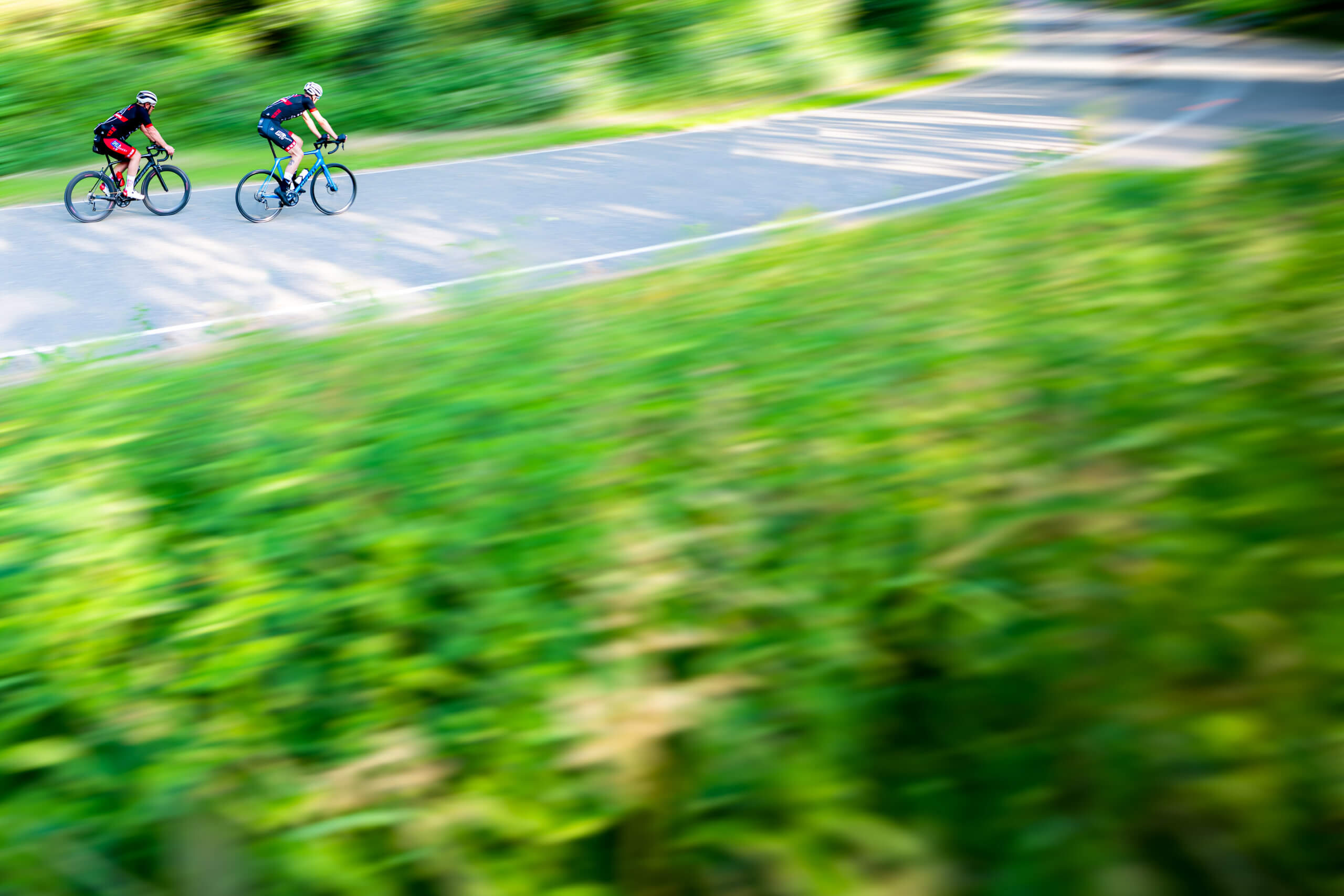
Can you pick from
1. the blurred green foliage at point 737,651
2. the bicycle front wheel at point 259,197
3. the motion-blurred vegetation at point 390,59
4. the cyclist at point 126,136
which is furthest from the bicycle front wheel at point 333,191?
the blurred green foliage at point 737,651

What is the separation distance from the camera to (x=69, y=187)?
44.2ft

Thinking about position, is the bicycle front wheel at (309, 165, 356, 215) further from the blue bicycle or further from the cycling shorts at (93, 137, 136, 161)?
the cycling shorts at (93, 137, 136, 161)

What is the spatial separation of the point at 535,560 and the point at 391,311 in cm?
279

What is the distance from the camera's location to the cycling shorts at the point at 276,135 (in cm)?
1364

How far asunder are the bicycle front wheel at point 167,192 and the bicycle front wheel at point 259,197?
754 mm

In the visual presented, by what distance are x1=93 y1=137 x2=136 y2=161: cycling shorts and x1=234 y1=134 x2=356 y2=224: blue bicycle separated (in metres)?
1.43

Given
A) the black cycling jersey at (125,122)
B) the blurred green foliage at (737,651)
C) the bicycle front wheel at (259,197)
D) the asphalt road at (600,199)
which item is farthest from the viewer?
the black cycling jersey at (125,122)

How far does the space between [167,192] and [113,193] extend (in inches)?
27.9

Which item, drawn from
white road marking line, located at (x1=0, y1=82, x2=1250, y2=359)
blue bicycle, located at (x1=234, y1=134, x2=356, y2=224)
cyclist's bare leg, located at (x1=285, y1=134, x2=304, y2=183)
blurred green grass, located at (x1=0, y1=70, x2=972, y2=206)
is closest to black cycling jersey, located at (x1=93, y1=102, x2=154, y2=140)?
blue bicycle, located at (x1=234, y1=134, x2=356, y2=224)

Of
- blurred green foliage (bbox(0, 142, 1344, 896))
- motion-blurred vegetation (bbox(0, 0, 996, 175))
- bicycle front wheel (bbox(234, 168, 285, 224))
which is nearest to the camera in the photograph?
blurred green foliage (bbox(0, 142, 1344, 896))

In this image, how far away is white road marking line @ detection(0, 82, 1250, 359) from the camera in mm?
5285

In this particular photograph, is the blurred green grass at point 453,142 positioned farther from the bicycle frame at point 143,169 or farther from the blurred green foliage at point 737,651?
the blurred green foliage at point 737,651

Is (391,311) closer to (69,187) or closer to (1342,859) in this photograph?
(1342,859)

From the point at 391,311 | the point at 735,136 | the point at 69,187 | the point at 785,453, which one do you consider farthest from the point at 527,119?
the point at 785,453
